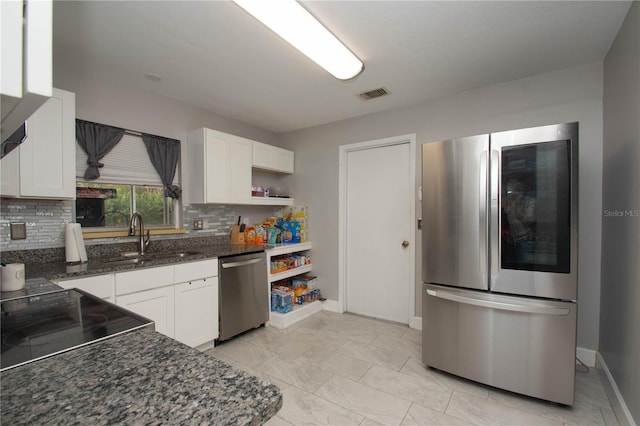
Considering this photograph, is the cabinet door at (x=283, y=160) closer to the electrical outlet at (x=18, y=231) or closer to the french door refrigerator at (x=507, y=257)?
the french door refrigerator at (x=507, y=257)

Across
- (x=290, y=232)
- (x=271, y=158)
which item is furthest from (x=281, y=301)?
(x=271, y=158)

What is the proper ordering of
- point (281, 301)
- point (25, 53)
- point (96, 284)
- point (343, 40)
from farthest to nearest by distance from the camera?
point (281, 301), point (343, 40), point (96, 284), point (25, 53)

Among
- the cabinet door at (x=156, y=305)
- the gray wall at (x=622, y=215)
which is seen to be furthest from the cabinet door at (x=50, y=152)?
the gray wall at (x=622, y=215)

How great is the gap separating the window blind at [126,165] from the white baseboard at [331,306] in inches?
96.8

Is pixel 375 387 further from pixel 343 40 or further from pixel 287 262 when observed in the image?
pixel 343 40

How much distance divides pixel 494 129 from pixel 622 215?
1.24m

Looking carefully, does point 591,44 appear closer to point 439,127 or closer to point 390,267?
point 439,127

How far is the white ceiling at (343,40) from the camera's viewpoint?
5.73 feet

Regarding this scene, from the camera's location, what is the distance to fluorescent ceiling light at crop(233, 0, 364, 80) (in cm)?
159

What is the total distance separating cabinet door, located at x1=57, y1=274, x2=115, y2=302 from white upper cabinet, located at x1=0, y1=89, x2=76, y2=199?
65 cm

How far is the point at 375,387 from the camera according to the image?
2156mm

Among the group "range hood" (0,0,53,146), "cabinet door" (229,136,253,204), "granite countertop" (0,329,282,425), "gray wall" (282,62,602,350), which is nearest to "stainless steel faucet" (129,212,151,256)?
"cabinet door" (229,136,253,204)

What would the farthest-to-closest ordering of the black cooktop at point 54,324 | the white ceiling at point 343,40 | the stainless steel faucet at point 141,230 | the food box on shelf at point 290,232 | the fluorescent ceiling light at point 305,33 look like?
1. the food box on shelf at point 290,232
2. the stainless steel faucet at point 141,230
3. the white ceiling at point 343,40
4. the fluorescent ceiling light at point 305,33
5. the black cooktop at point 54,324

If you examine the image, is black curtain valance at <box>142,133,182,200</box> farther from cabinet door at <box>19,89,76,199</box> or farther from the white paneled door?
the white paneled door
